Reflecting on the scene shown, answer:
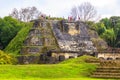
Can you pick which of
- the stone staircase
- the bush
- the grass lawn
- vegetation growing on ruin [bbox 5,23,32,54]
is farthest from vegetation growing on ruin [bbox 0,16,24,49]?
the stone staircase

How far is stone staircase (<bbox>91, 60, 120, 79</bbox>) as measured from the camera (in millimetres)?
34469

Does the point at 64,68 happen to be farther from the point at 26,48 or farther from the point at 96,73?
the point at 26,48

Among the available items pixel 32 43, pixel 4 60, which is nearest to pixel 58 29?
pixel 32 43

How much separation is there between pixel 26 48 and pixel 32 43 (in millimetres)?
1057

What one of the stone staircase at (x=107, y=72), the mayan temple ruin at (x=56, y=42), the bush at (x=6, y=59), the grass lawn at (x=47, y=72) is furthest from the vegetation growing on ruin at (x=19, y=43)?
the stone staircase at (x=107, y=72)

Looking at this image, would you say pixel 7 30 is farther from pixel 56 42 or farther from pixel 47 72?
pixel 47 72

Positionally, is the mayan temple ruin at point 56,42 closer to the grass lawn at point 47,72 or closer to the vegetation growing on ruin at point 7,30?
the vegetation growing on ruin at point 7,30

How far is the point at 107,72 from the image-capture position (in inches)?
1406

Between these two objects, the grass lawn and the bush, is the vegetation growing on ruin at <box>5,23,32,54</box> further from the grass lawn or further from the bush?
the grass lawn

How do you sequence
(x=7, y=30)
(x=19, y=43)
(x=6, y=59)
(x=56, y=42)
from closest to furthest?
(x=6, y=59) < (x=56, y=42) < (x=19, y=43) < (x=7, y=30)

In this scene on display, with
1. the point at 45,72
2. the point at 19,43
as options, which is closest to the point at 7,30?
the point at 19,43

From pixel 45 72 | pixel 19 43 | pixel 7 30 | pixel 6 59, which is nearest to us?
pixel 45 72

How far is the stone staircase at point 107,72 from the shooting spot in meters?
34.5

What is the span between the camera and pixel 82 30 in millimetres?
62375
